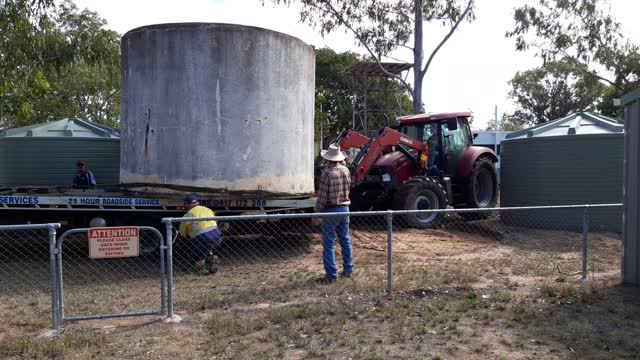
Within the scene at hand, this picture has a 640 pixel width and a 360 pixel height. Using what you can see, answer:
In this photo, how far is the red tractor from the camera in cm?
1222

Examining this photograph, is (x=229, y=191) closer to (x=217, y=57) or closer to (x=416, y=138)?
(x=217, y=57)

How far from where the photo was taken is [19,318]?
615 centimetres

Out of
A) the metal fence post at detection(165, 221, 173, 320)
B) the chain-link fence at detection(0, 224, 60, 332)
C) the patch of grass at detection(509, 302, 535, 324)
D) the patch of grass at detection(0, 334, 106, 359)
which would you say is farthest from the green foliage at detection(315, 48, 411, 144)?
the patch of grass at detection(0, 334, 106, 359)

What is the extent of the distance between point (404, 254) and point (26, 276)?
19.3 feet

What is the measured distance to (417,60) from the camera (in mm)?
21797

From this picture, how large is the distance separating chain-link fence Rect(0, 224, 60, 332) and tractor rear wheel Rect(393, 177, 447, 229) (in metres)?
6.77

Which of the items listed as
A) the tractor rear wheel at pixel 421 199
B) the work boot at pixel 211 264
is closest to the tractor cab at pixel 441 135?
the tractor rear wheel at pixel 421 199

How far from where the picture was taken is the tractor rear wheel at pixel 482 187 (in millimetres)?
13336

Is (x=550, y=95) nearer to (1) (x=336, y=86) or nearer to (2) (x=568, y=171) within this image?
(1) (x=336, y=86)

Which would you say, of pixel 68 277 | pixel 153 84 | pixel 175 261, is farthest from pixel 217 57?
pixel 68 277

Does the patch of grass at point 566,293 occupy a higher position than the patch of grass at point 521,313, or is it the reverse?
the patch of grass at point 566,293

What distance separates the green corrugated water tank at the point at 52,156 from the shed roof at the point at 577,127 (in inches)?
385

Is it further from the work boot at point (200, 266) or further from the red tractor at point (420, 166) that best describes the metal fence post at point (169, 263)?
the red tractor at point (420, 166)

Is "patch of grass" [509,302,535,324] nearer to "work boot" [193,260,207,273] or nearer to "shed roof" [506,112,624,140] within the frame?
"work boot" [193,260,207,273]
